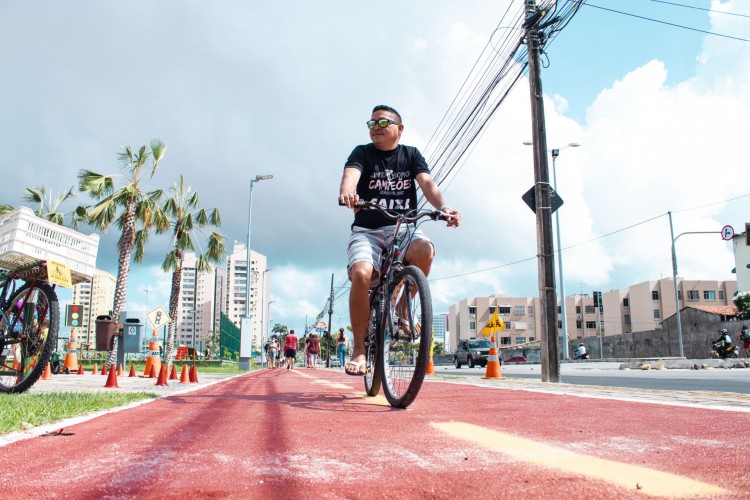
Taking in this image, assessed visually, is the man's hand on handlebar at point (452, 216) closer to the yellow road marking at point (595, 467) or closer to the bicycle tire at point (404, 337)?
the bicycle tire at point (404, 337)

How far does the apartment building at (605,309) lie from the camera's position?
283 feet

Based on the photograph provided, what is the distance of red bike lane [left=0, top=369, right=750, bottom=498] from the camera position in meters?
1.40

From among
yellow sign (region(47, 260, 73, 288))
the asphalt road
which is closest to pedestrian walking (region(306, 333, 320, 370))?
the asphalt road

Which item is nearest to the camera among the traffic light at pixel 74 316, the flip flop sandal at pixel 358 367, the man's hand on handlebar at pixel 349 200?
the man's hand on handlebar at pixel 349 200

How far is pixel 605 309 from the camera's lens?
324 feet

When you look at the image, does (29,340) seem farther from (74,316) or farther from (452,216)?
(74,316)

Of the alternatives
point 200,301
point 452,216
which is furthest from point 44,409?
point 200,301

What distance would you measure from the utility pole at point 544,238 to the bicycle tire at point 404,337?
6.23 metres

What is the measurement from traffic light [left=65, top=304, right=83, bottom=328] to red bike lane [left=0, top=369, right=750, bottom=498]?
77.7 ft

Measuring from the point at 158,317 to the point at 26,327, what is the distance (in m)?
14.4

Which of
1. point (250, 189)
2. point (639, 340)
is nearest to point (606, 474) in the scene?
point (250, 189)

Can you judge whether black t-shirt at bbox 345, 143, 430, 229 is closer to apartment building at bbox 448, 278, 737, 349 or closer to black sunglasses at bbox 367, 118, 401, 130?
black sunglasses at bbox 367, 118, 401, 130

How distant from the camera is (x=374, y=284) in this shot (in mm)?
4219

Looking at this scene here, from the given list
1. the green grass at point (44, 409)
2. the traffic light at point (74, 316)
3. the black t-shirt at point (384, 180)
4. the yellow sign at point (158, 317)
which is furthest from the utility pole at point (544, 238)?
the traffic light at point (74, 316)
